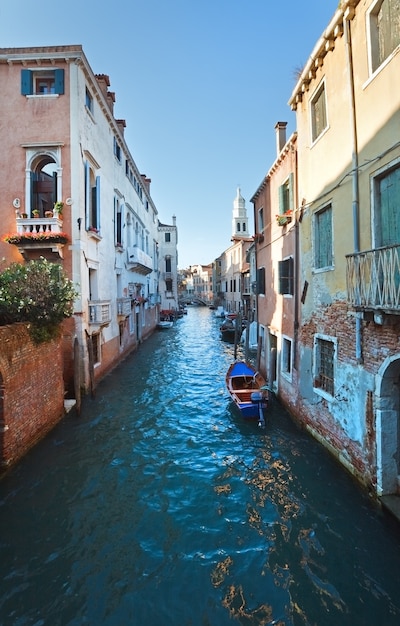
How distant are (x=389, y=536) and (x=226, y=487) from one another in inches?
100

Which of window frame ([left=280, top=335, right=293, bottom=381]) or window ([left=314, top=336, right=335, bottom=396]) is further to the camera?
window frame ([left=280, top=335, right=293, bottom=381])

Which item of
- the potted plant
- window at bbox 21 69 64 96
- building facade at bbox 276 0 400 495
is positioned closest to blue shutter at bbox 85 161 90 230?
the potted plant

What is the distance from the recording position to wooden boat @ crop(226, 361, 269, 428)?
881 centimetres

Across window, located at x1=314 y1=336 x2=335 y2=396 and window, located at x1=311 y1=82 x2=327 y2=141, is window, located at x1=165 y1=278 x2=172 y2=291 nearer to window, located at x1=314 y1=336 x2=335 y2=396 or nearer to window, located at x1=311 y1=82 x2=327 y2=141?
window, located at x1=311 y1=82 x2=327 y2=141

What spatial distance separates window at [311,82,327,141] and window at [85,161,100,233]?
7.19 metres

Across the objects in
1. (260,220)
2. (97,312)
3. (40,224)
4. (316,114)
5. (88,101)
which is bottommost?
(97,312)

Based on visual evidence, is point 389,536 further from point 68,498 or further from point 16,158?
point 16,158

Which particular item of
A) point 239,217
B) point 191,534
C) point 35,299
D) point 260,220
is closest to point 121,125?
point 260,220

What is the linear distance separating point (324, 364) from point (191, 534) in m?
4.01

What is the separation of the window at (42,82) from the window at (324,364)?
1043cm

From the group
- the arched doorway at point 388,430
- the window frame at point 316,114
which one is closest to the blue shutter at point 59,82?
the window frame at point 316,114

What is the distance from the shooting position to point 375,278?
469 centimetres

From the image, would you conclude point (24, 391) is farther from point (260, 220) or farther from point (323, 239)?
point (260, 220)

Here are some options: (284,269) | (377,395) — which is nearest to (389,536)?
(377,395)
